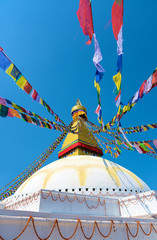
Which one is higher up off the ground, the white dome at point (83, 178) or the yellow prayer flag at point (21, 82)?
the yellow prayer flag at point (21, 82)

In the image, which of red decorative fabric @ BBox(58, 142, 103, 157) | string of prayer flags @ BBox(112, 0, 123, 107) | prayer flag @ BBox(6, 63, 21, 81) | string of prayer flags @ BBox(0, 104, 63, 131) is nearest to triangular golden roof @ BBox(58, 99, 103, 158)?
red decorative fabric @ BBox(58, 142, 103, 157)

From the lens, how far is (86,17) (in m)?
3.04

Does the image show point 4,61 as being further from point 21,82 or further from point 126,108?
point 126,108

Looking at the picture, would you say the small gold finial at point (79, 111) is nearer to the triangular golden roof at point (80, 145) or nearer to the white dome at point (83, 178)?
the triangular golden roof at point (80, 145)

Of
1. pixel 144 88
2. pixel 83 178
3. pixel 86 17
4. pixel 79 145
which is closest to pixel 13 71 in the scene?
pixel 86 17

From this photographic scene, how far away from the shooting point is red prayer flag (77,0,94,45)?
2908mm

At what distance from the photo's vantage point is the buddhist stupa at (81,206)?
129 inches

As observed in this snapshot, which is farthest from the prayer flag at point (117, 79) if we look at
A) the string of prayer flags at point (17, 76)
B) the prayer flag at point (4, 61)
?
the prayer flag at point (4, 61)

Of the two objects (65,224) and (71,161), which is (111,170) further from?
(65,224)

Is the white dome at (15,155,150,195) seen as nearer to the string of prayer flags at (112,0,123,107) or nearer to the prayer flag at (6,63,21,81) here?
the prayer flag at (6,63,21,81)

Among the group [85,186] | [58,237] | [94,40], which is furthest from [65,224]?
[85,186]

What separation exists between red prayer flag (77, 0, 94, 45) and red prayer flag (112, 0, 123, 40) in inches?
17.0

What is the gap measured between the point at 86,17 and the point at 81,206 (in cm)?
681

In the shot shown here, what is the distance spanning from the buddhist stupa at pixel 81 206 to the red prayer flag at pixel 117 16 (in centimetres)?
403
